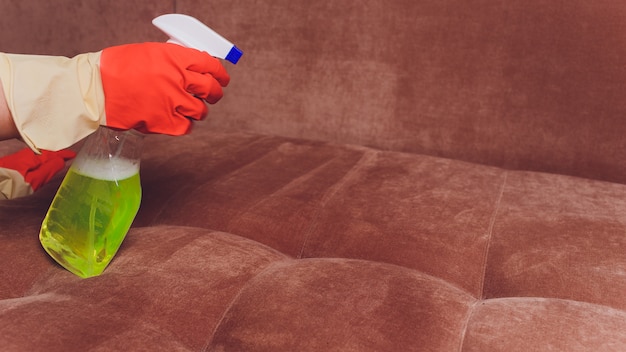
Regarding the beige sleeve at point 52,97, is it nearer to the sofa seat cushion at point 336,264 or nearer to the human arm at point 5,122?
the human arm at point 5,122

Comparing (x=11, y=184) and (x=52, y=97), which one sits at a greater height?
(x=52, y=97)

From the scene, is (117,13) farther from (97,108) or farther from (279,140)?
(97,108)

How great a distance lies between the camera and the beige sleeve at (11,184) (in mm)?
1070

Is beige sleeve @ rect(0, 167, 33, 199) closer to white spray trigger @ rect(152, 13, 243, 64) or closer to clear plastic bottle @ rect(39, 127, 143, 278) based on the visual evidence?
clear plastic bottle @ rect(39, 127, 143, 278)

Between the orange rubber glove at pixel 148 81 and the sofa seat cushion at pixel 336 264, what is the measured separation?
18cm

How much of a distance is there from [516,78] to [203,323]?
0.85 m

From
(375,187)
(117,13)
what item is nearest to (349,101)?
(375,187)

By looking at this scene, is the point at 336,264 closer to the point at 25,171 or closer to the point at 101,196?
the point at 101,196

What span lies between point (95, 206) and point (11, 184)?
29 cm

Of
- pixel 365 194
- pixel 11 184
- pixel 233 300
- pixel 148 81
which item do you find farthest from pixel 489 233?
pixel 11 184

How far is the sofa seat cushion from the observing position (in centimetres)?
68

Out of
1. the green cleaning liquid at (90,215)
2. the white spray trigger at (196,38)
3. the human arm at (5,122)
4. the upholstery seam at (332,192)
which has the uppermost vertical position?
the white spray trigger at (196,38)

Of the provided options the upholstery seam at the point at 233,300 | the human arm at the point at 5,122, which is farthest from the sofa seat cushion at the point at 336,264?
the human arm at the point at 5,122

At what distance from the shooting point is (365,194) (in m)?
1.10
